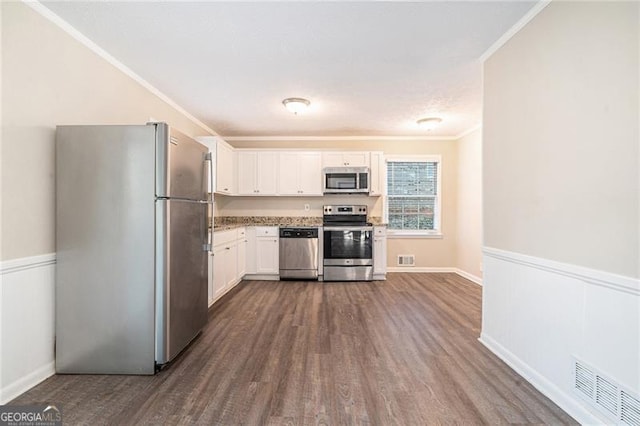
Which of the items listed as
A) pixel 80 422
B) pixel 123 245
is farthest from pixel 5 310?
pixel 80 422

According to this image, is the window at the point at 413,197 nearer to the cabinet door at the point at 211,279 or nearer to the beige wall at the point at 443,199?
the beige wall at the point at 443,199

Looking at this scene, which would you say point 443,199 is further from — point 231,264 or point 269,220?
point 231,264

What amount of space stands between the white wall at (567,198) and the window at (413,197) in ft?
9.36

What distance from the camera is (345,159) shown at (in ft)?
15.8

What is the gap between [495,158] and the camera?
7.43 feet

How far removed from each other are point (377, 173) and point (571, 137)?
331 centimetres

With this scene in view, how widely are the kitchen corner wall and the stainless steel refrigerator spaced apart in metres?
0.07

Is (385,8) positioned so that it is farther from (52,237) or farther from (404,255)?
(404,255)

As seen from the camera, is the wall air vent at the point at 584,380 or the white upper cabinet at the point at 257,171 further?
the white upper cabinet at the point at 257,171

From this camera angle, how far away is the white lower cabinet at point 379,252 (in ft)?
15.0

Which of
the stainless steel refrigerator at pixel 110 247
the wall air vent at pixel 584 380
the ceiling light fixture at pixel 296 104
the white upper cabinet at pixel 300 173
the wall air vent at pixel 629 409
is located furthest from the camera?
the white upper cabinet at pixel 300 173

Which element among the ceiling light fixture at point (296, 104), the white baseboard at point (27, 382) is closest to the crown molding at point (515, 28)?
the ceiling light fixture at point (296, 104)

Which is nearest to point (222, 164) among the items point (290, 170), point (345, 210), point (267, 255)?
point (290, 170)

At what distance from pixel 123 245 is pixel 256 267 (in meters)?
2.74
